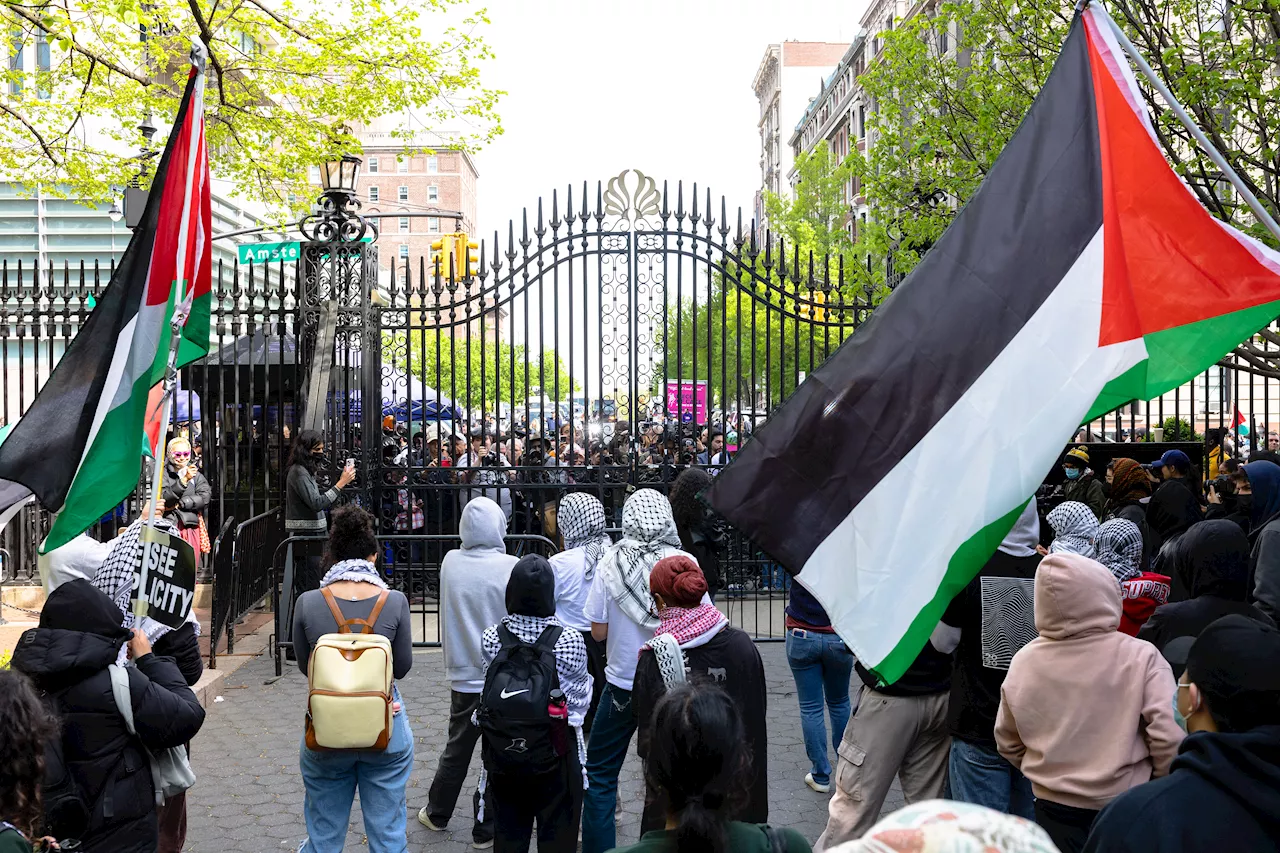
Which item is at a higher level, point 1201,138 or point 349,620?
point 1201,138

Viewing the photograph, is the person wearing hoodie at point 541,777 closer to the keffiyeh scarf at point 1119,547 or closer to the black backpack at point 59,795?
the black backpack at point 59,795

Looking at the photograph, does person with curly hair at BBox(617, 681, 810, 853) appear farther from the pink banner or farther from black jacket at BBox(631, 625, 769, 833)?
the pink banner

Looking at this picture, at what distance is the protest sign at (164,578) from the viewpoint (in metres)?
4.58

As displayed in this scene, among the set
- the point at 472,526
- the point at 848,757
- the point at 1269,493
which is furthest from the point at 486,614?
the point at 1269,493

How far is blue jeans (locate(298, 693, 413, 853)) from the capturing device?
4859mm

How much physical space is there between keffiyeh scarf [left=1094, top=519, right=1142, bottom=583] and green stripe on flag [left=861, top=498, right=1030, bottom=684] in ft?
9.26

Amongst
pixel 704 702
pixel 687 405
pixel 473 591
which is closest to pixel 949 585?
pixel 704 702

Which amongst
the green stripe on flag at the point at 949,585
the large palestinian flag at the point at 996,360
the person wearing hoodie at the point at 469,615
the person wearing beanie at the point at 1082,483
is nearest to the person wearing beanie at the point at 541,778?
the person wearing hoodie at the point at 469,615

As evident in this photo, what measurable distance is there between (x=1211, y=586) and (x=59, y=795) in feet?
13.7

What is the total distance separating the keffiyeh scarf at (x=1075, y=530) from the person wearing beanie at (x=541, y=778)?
249 cm

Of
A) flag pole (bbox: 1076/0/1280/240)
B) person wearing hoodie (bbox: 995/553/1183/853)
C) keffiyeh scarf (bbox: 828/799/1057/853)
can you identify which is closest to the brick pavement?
person wearing hoodie (bbox: 995/553/1183/853)

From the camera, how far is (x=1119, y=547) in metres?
6.22

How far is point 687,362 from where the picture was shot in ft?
138

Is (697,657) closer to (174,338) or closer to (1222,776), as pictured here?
(1222,776)
